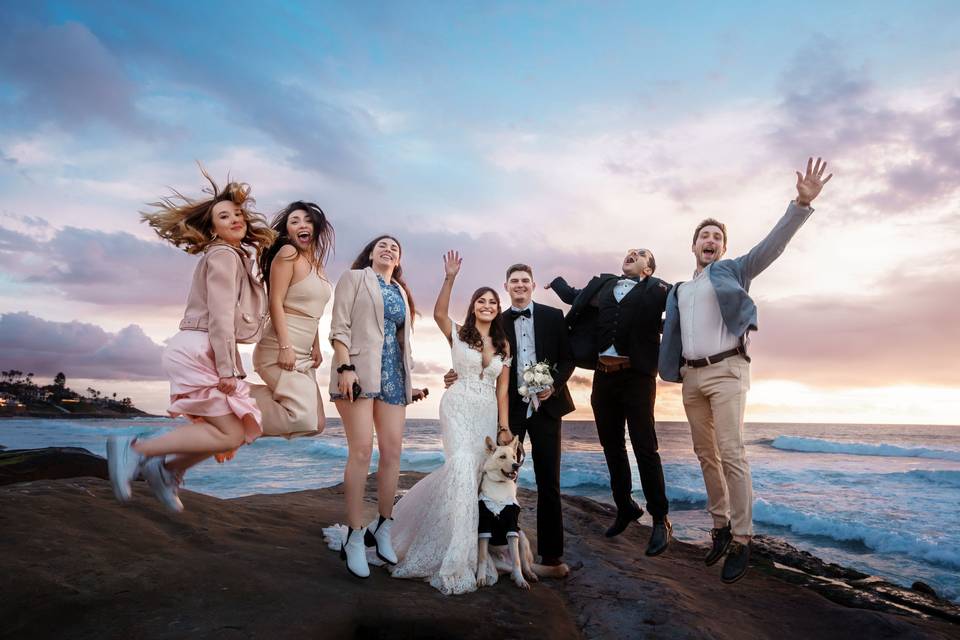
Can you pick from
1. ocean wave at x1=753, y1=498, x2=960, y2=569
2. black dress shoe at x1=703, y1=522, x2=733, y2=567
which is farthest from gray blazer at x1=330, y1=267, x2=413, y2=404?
ocean wave at x1=753, y1=498, x2=960, y2=569

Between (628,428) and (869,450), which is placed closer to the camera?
(628,428)

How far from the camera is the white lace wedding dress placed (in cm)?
418

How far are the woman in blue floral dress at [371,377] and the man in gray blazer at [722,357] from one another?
244cm

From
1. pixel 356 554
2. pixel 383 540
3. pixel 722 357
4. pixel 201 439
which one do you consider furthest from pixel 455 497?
pixel 722 357

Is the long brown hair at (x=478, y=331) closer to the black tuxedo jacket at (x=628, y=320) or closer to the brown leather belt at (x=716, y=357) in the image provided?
the black tuxedo jacket at (x=628, y=320)

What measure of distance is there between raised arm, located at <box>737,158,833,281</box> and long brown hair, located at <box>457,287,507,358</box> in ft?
7.41

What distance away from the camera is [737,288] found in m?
4.62

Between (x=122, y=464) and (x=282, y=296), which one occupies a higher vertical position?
(x=282, y=296)

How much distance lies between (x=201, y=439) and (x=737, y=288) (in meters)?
4.23

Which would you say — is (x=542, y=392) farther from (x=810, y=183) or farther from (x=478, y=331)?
(x=810, y=183)

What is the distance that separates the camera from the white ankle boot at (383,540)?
Result: 14.1ft

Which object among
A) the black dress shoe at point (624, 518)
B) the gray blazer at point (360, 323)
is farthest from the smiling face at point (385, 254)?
the black dress shoe at point (624, 518)

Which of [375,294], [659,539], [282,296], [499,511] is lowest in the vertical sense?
[659,539]

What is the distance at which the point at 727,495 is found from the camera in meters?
4.79
